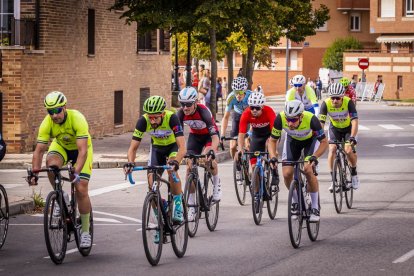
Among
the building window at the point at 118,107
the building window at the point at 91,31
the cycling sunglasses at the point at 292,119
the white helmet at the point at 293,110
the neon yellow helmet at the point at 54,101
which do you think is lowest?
the building window at the point at 118,107

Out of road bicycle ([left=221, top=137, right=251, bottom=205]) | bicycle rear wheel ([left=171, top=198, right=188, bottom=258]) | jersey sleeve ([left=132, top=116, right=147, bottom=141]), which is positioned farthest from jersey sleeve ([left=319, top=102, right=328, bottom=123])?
bicycle rear wheel ([left=171, top=198, right=188, bottom=258])

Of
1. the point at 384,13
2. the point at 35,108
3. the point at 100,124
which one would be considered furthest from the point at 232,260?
the point at 384,13

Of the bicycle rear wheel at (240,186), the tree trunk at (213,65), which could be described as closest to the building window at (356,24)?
the tree trunk at (213,65)

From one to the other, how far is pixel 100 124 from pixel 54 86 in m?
4.27

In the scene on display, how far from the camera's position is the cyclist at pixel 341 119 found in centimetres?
1927

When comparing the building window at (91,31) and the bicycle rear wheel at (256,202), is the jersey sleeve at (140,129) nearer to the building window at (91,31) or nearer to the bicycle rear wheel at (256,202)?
the bicycle rear wheel at (256,202)

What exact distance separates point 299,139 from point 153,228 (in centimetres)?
365

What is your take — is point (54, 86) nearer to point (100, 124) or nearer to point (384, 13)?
point (100, 124)

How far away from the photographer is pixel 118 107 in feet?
125

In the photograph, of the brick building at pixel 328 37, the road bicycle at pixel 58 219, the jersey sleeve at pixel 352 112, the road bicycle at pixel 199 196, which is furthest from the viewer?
the brick building at pixel 328 37

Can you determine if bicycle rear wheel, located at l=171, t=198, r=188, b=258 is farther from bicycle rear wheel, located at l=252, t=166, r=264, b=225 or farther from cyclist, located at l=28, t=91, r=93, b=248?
bicycle rear wheel, located at l=252, t=166, r=264, b=225

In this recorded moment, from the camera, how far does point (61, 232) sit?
519 inches

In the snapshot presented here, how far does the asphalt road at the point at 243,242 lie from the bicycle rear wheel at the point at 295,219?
0.47 feet

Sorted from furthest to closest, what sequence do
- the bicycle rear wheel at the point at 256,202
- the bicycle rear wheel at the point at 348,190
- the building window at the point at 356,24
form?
the building window at the point at 356,24 < the bicycle rear wheel at the point at 348,190 < the bicycle rear wheel at the point at 256,202
